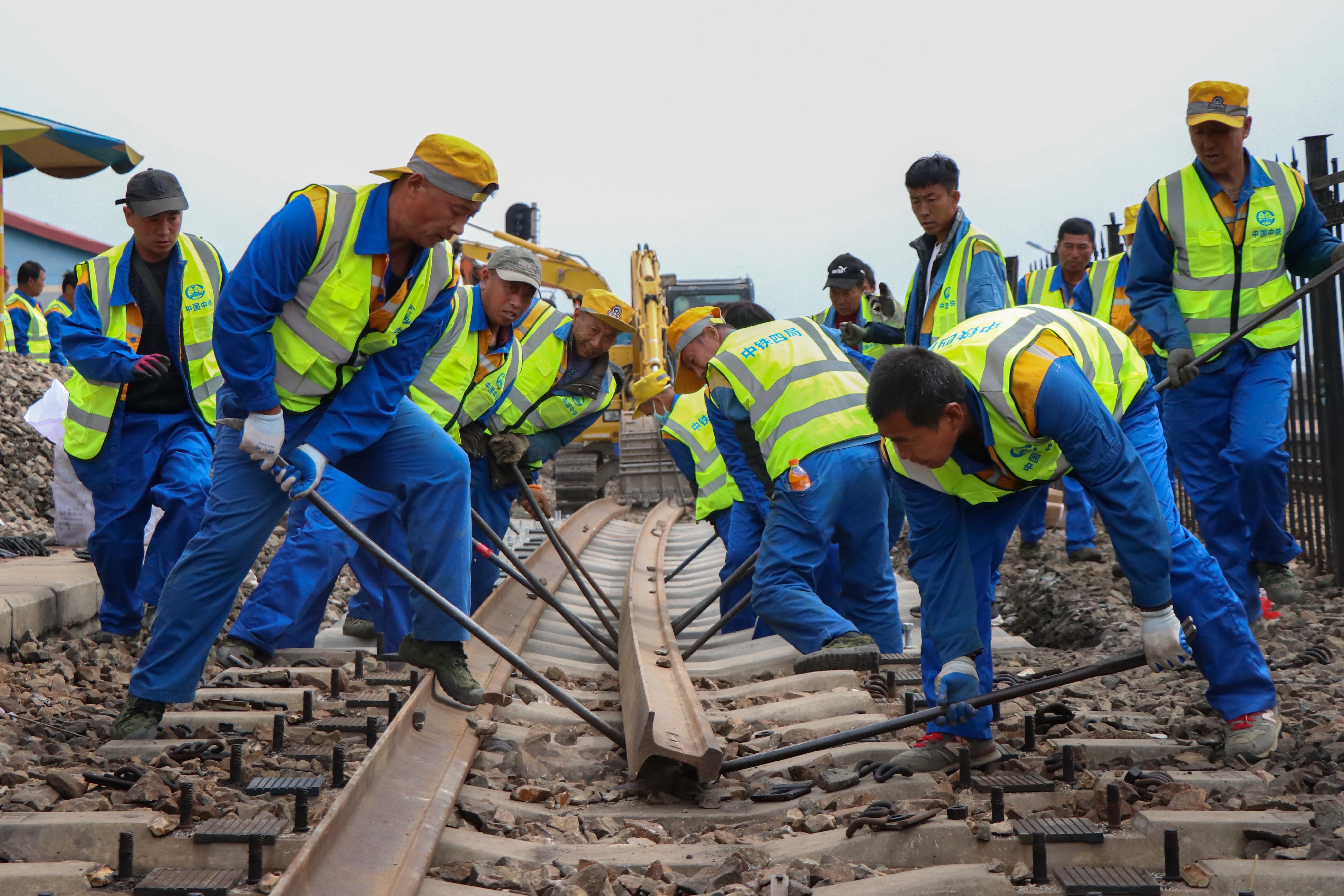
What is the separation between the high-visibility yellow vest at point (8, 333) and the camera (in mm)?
13242

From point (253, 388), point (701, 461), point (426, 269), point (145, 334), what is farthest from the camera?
point (701, 461)

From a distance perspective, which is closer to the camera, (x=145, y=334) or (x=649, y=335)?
(x=145, y=334)

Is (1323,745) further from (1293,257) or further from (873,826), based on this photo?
(1293,257)

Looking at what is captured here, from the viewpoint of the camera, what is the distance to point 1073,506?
802 cm

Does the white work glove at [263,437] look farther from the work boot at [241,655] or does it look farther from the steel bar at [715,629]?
the steel bar at [715,629]

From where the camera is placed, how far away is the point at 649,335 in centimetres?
1848

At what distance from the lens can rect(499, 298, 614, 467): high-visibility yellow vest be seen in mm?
6945

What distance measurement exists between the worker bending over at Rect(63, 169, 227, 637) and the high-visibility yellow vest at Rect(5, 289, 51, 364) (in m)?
9.20

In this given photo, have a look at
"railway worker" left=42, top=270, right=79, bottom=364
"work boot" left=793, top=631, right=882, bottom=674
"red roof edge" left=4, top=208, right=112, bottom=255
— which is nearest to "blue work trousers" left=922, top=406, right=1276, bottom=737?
"work boot" left=793, top=631, right=882, bottom=674

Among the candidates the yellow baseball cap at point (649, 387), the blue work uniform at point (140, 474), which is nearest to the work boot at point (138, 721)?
the blue work uniform at point (140, 474)

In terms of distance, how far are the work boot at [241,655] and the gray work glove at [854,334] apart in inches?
127

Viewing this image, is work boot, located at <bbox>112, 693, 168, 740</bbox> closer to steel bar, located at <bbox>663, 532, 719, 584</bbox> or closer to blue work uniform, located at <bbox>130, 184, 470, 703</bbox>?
blue work uniform, located at <bbox>130, 184, 470, 703</bbox>

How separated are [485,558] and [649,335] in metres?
12.2

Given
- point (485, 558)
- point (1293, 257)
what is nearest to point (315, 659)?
point (485, 558)
